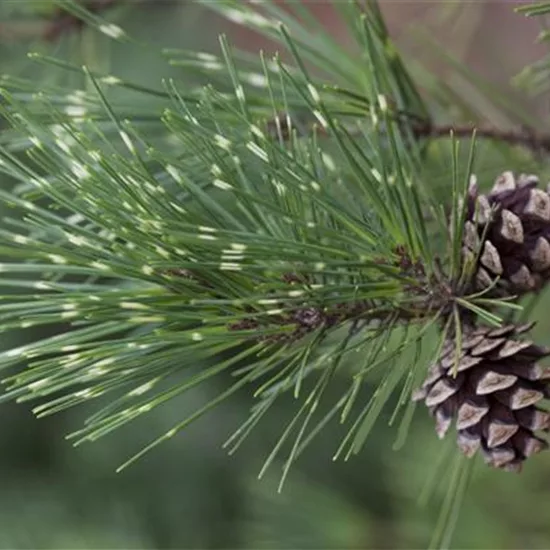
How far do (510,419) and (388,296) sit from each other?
A: 2.1 inches

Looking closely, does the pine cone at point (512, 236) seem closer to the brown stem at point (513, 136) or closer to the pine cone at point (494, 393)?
the pine cone at point (494, 393)

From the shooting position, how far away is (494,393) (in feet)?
0.99

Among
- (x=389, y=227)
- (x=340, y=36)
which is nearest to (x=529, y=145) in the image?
(x=389, y=227)

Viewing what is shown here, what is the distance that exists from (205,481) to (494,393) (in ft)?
1.84

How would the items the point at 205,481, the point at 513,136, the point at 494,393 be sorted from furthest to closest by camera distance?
the point at 205,481 → the point at 513,136 → the point at 494,393

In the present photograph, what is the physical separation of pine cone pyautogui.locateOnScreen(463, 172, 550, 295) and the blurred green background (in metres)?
0.29

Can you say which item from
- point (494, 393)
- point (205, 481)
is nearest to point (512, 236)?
point (494, 393)

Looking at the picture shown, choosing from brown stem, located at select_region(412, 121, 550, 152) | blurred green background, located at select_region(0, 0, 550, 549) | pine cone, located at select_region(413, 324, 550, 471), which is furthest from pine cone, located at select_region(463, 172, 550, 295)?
blurred green background, located at select_region(0, 0, 550, 549)

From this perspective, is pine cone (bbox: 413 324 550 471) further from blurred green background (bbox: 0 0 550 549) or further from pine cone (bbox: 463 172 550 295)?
blurred green background (bbox: 0 0 550 549)

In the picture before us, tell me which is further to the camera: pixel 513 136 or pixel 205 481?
pixel 205 481

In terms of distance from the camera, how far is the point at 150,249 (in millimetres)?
285

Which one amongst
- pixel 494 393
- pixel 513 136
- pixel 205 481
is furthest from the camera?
pixel 205 481

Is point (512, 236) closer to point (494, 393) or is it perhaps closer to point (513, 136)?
point (494, 393)

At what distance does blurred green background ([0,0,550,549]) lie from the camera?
23.9 inches
